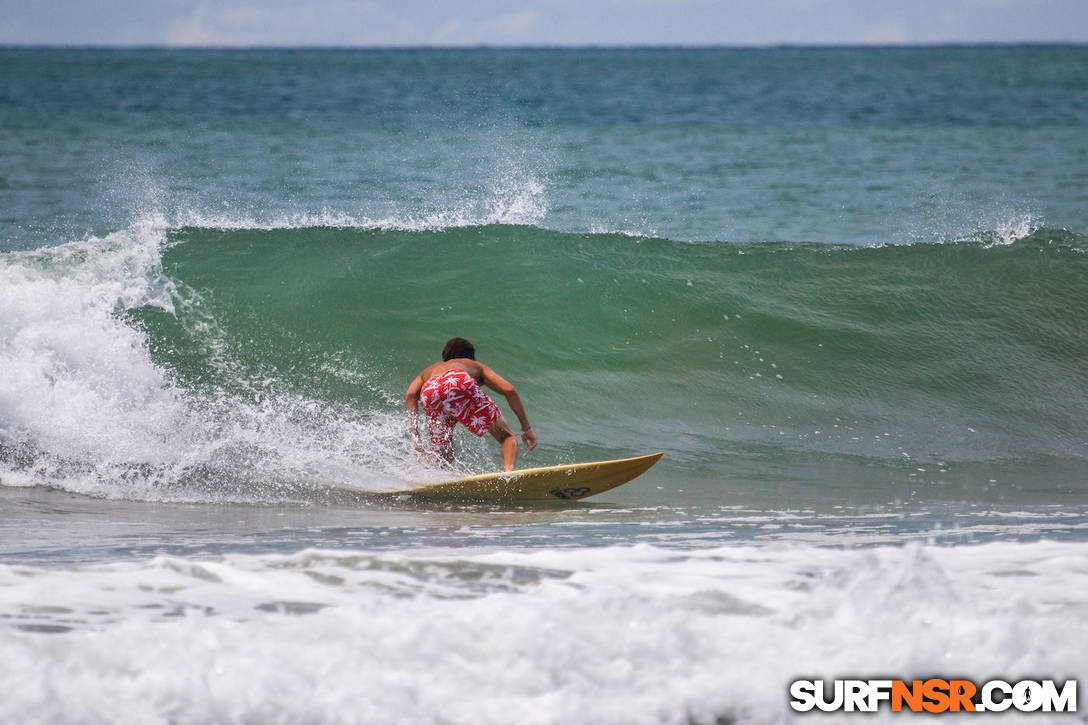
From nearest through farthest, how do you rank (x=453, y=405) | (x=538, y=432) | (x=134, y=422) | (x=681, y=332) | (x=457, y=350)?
(x=453, y=405), (x=457, y=350), (x=134, y=422), (x=538, y=432), (x=681, y=332)

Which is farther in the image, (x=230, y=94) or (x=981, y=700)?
(x=230, y=94)

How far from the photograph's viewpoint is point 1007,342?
10.6 meters

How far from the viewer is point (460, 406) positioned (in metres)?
7.06

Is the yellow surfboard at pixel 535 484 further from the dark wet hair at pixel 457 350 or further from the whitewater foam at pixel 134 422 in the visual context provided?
the dark wet hair at pixel 457 350

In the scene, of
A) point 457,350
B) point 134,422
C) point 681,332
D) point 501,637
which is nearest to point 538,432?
point 457,350

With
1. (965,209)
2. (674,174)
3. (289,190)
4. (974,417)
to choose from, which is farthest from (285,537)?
(674,174)

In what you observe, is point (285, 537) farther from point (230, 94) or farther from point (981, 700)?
point (230, 94)

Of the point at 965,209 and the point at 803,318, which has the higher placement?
the point at 965,209

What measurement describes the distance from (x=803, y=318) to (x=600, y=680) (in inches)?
310

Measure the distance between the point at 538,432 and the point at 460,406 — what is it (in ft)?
5.03

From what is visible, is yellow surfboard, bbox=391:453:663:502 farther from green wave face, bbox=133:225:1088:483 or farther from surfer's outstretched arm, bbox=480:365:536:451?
green wave face, bbox=133:225:1088:483

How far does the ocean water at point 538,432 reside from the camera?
11.6 ft

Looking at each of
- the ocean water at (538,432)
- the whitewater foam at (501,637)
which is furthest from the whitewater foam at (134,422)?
the whitewater foam at (501,637)

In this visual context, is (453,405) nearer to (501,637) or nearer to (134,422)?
(134,422)
